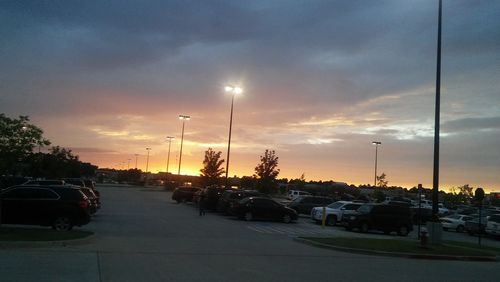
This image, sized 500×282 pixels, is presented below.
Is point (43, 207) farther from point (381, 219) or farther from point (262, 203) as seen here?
point (381, 219)

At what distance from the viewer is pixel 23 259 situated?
1264cm

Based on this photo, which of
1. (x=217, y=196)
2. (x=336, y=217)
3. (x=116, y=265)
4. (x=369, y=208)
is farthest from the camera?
(x=217, y=196)

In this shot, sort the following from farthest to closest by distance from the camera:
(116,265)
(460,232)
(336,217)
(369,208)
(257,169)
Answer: (257,169) < (460,232) < (336,217) < (369,208) < (116,265)

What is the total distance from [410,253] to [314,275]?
7495 mm

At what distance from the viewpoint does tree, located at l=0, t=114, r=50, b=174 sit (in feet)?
59.7

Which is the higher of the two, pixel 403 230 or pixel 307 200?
pixel 307 200

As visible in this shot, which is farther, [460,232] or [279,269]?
[460,232]

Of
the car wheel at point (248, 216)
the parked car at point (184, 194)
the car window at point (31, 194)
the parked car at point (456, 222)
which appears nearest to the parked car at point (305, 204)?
the car wheel at point (248, 216)

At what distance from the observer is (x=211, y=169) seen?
73875mm

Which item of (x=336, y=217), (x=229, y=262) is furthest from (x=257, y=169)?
(x=229, y=262)

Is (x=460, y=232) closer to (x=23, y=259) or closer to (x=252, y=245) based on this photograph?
(x=252, y=245)

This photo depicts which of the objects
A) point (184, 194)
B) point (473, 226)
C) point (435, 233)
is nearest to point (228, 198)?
point (184, 194)

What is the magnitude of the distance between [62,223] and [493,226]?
1127 inches

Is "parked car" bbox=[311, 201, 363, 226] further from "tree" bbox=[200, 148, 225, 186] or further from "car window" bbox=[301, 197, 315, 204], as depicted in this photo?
"tree" bbox=[200, 148, 225, 186]
